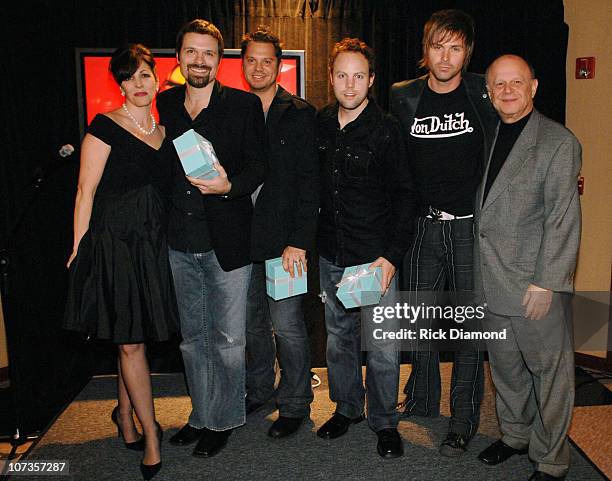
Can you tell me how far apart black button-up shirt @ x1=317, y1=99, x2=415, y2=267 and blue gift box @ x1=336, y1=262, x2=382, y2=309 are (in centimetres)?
9

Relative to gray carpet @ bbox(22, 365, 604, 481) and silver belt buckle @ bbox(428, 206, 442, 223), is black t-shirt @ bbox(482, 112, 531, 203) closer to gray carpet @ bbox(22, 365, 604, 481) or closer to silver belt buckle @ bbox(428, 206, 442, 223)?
silver belt buckle @ bbox(428, 206, 442, 223)

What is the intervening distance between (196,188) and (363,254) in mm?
762

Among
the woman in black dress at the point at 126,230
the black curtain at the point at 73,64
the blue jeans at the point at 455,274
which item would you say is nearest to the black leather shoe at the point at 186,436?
the woman in black dress at the point at 126,230

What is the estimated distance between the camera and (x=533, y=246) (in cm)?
229

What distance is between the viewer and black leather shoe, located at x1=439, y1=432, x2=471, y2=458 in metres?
2.61

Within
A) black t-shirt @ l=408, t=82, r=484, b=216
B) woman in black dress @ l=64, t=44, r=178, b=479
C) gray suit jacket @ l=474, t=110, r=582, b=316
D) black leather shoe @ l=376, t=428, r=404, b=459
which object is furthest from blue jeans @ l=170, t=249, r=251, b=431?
gray suit jacket @ l=474, t=110, r=582, b=316

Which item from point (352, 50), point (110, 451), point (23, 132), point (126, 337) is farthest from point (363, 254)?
point (23, 132)

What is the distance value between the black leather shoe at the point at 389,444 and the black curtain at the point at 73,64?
1.74m

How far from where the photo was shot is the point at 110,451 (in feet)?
8.93

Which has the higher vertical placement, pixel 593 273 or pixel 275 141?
pixel 275 141

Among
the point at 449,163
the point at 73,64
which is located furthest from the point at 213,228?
the point at 73,64

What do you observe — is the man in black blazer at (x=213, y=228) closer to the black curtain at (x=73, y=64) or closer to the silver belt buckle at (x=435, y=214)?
the silver belt buckle at (x=435, y=214)

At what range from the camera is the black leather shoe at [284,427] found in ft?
9.15

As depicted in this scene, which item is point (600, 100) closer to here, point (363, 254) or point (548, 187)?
point (548, 187)
